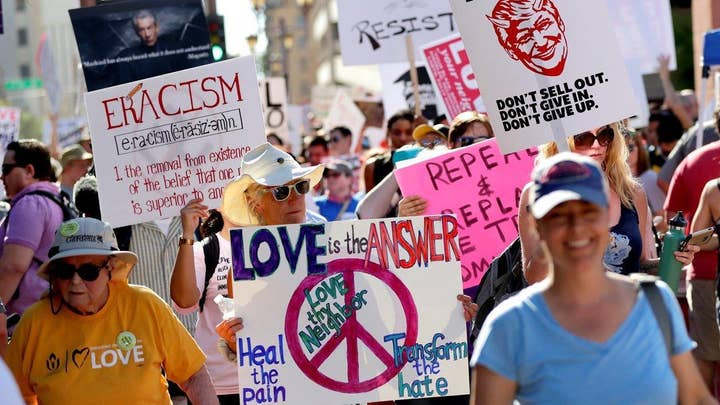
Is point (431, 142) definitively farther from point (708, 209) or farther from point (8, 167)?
point (8, 167)

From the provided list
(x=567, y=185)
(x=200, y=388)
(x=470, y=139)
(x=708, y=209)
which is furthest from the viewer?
(x=470, y=139)

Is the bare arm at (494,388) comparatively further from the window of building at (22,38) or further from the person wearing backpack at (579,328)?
the window of building at (22,38)

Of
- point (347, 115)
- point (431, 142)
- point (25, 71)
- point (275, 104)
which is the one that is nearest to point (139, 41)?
point (431, 142)

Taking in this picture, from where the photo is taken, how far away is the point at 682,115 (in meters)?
13.4

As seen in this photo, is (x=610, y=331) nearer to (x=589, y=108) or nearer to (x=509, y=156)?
(x=589, y=108)

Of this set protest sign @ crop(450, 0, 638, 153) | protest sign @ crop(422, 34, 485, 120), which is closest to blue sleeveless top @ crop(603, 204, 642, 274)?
protest sign @ crop(450, 0, 638, 153)

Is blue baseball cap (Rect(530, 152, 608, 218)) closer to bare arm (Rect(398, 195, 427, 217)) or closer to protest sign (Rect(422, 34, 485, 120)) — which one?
bare arm (Rect(398, 195, 427, 217))

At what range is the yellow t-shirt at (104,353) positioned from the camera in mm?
5340

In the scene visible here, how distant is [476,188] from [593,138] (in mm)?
937

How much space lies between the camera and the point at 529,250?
5.61m

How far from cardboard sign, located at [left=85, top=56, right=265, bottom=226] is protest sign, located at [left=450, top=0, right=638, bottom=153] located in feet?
4.66

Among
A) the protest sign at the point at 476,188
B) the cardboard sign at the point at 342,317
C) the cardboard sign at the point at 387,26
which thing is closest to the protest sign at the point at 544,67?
the protest sign at the point at 476,188

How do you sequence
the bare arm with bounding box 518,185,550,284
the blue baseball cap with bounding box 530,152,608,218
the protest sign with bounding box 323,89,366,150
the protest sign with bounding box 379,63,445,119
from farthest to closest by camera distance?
the protest sign with bounding box 323,89,366,150 → the protest sign with bounding box 379,63,445,119 → the bare arm with bounding box 518,185,550,284 → the blue baseball cap with bounding box 530,152,608,218

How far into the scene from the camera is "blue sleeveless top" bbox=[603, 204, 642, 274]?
19.9ft
